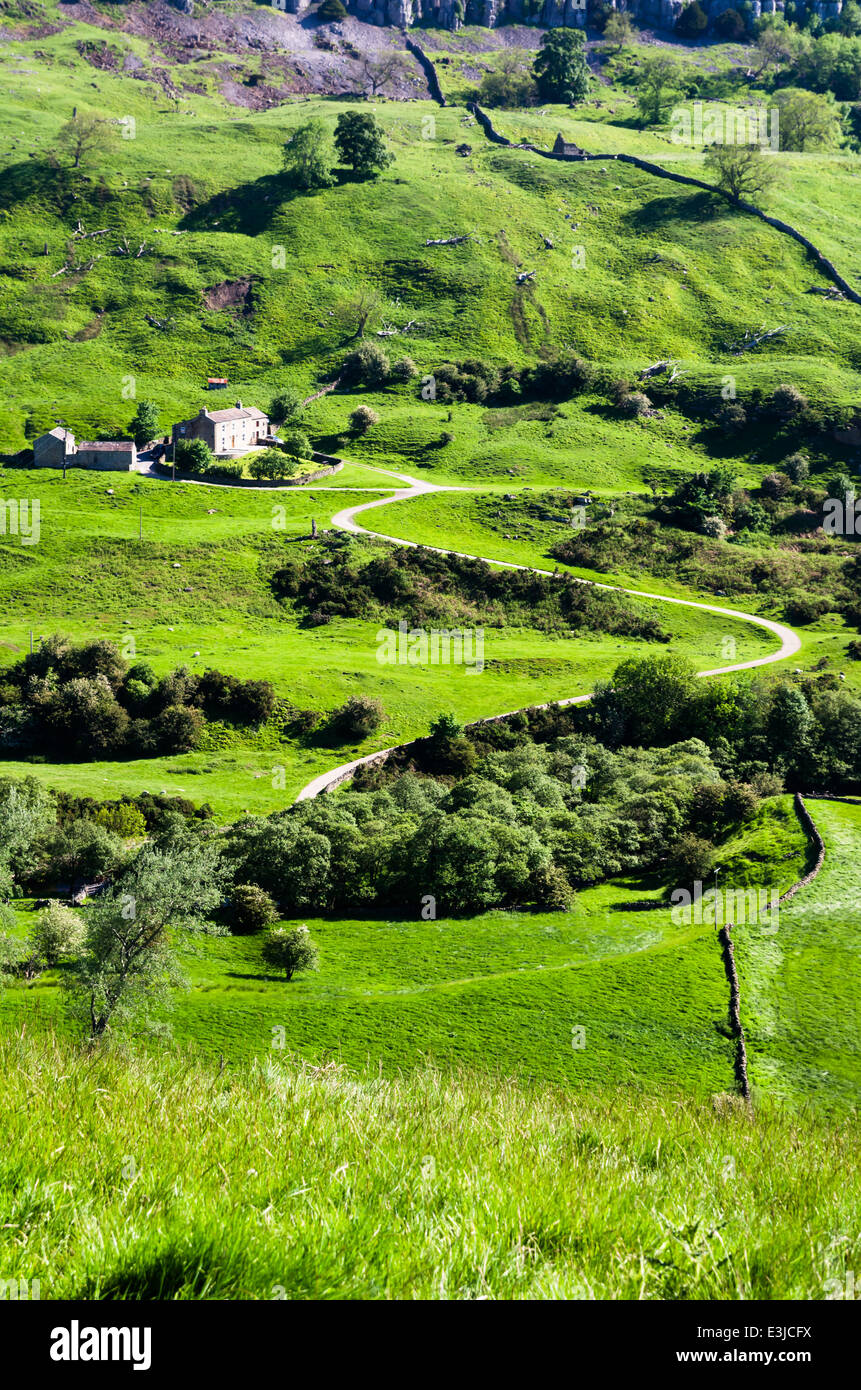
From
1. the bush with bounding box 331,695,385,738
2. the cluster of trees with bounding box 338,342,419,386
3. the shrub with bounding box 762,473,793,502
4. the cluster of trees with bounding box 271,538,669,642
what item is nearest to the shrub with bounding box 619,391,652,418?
the shrub with bounding box 762,473,793,502

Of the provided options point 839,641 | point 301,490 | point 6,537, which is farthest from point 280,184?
point 839,641

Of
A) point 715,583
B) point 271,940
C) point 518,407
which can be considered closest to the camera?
point 271,940

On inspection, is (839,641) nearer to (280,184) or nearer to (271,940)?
(271,940)

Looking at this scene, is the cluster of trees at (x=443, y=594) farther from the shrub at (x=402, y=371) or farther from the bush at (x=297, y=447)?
the shrub at (x=402, y=371)

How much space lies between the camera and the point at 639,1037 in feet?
104

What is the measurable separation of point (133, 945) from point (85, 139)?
7813 inches

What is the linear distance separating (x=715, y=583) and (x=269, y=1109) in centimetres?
10991

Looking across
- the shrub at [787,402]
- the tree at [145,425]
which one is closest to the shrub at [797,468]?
the shrub at [787,402]

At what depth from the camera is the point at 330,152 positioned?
193 meters

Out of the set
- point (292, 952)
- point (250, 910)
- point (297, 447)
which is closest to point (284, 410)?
point (297, 447)

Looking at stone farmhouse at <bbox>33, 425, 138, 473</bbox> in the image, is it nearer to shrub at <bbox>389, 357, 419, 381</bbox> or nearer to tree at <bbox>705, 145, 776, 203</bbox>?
shrub at <bbox>389, 357, 419, 381</bbox>

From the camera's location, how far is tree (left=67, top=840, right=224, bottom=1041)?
30.8 meters

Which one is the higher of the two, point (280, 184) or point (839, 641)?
point (280, 184)

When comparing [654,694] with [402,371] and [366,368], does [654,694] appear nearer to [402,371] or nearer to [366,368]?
[366,368]
